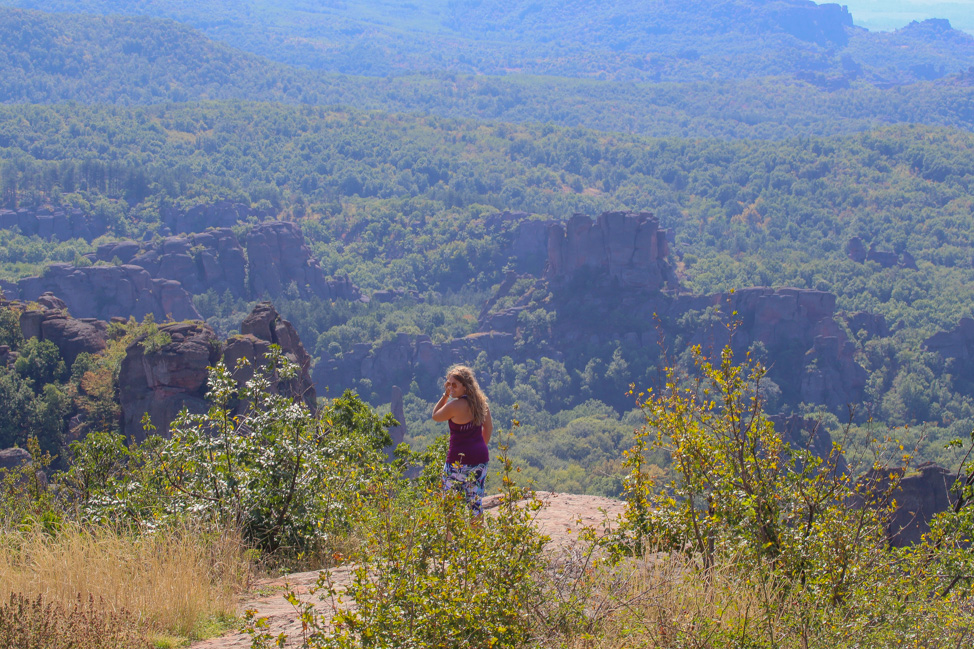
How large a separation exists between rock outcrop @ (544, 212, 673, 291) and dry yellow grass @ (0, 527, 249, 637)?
7758 cm

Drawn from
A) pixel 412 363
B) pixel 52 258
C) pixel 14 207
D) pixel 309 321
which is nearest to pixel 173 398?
pixel 412 363

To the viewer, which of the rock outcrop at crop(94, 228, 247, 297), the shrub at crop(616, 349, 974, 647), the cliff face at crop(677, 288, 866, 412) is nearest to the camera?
the shrub at crop(616, 349, 974, 647)

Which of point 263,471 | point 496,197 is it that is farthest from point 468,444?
point 496,197

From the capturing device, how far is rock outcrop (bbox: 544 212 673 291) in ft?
268

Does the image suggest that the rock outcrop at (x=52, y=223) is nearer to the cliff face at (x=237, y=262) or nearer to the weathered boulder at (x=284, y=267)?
the cliff face at (x=237, y=262)

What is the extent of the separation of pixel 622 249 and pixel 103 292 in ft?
150

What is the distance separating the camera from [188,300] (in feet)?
230

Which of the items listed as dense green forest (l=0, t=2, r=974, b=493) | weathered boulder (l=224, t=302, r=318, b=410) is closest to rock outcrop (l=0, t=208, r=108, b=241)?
dense green forest (l=0, t=2, r=974, b=493)

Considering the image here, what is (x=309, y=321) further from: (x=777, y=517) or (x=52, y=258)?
(x=777, y=517)

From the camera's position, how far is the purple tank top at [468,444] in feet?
24.4

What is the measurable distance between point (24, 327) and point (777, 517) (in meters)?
37.0

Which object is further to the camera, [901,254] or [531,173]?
[531,173]

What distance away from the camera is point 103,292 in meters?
67.9

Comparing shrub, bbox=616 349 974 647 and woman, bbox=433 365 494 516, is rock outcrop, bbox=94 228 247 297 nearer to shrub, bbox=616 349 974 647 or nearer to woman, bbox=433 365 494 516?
woman, bbox=433 365 494 516
